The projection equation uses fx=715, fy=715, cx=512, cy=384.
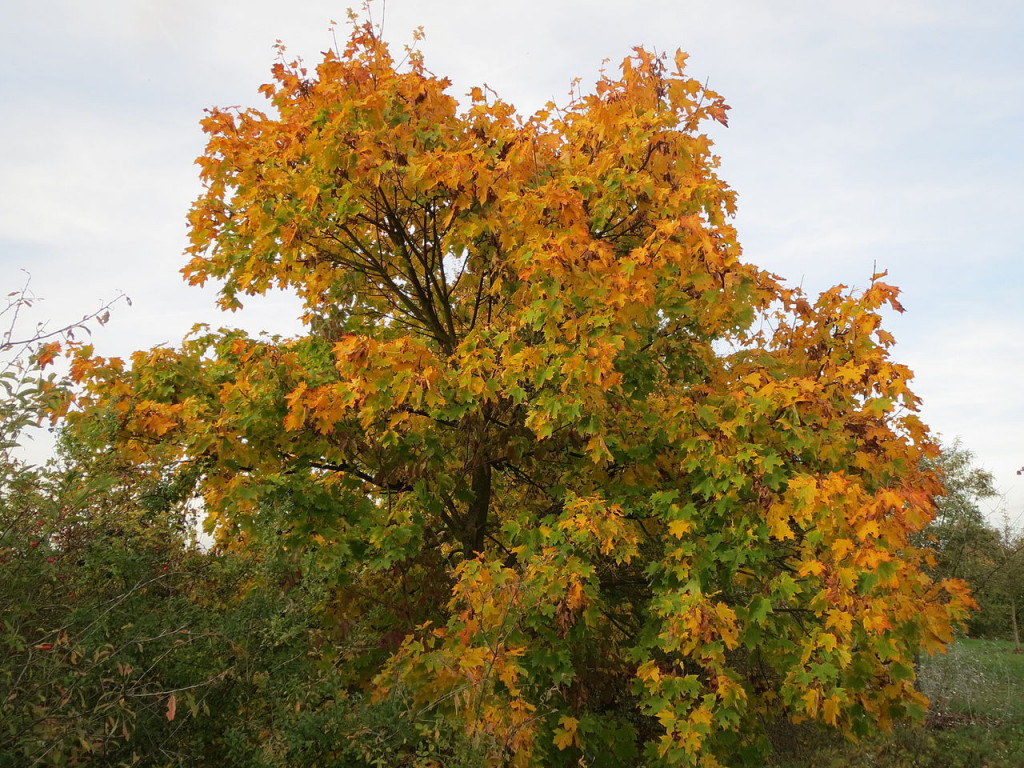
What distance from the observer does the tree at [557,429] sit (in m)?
6.00

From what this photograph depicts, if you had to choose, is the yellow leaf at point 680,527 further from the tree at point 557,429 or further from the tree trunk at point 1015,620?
the tree trunk at point 1015,620

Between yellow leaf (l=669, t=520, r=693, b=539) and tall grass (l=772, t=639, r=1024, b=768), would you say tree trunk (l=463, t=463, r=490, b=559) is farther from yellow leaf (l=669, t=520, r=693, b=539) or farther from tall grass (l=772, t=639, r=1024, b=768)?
tall grass (l=772, t=639, r=1024, b=768)

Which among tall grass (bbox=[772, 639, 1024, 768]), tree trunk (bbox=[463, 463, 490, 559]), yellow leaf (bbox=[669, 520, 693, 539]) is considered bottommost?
tall grass (bbox=[772, 639, 1024, 768])

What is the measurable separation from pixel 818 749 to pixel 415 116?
39.3 ft

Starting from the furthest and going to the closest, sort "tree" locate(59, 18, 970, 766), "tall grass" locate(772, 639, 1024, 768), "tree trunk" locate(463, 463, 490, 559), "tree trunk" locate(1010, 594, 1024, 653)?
"tree trunk" locate(1010, 594, 1024, 653), "tall grass" locate(772, 639, 1024, 768), "tree trunk" locate(463, 463, 490, 559), "tree" locate(59, 18, 970, 766)

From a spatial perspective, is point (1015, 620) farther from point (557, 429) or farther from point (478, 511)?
point (557, 429)

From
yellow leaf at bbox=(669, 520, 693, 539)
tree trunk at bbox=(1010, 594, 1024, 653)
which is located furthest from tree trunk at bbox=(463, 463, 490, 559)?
tree trunk at bbox=(1010, 594, 1024, 653)

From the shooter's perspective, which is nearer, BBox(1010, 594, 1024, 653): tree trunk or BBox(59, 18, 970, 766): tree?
BBox(59, 18, 970, 766): tree

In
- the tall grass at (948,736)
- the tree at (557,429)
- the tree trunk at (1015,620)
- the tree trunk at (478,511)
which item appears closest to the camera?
the tree at (557,429)

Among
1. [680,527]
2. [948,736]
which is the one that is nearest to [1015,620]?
[948,736]

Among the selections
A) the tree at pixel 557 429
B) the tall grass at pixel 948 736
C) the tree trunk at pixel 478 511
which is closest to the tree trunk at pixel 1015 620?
the tall grass at pixel 948 736

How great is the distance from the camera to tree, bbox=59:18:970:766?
236 inches

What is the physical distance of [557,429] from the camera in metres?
7.25

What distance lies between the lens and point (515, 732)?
523 cm
